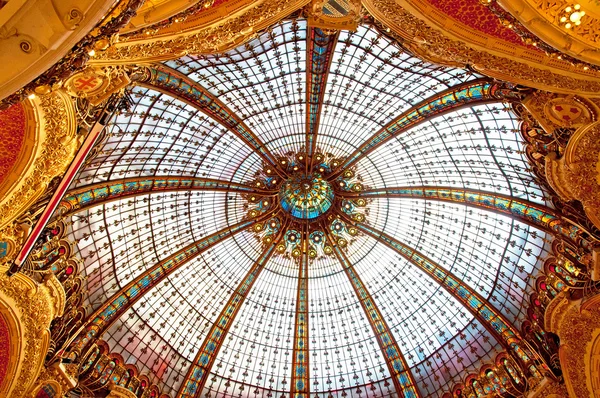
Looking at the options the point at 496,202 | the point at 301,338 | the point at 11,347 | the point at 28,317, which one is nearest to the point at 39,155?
the point at 28,317

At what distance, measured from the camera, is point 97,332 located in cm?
1959

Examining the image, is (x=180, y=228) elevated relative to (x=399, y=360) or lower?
elevated

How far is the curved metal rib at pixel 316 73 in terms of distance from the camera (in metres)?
18.1

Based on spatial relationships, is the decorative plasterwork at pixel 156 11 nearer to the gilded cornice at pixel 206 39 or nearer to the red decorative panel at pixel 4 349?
the gilded cornice at pixel 206 39

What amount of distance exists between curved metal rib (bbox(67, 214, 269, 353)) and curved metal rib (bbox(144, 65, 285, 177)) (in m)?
4.75

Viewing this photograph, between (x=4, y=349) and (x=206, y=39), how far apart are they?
12.2 metres

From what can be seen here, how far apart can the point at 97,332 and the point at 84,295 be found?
1.84 meters

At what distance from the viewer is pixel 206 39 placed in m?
11.4

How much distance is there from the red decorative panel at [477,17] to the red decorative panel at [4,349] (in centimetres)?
1658

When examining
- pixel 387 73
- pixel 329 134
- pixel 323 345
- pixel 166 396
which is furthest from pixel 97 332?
pixel 387 73

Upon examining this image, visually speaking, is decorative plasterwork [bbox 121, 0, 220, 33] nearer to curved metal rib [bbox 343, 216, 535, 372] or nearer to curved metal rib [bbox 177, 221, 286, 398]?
curved metal rib [bbox 177, 221, 286, 398]

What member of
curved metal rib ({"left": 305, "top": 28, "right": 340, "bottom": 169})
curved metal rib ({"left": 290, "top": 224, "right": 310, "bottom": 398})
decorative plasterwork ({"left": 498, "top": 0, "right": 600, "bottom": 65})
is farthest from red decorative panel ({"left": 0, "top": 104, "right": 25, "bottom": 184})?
curved metal rib ({"left": 290, "top": 224, "right": 310, "bottom": 398})

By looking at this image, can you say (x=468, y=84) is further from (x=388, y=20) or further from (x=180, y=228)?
(x=180, y=228)

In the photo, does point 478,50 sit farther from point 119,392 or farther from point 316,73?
point 119,392
